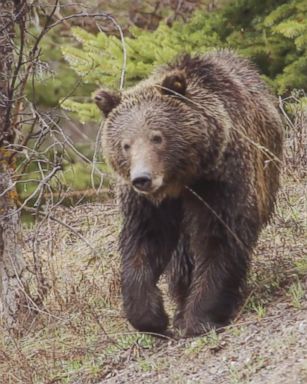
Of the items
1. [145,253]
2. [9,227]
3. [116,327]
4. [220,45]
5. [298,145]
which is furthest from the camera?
[220,45]

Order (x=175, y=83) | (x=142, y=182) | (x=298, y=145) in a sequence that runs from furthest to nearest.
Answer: (x=298, y=145) → (x=175, y=83) → (x=142, y=182)

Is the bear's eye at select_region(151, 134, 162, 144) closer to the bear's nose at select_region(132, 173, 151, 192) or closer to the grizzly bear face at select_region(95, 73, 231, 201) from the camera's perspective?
the grizzly bear face at select_region(95, 73, 231, 201)

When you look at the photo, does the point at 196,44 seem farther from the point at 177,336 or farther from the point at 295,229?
the point at 177,336

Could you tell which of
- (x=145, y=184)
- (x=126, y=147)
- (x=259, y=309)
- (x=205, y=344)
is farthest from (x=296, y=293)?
(x=126, y=147)

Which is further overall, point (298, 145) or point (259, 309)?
point (298, 145)

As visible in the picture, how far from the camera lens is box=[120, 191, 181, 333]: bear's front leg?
7.04 meters

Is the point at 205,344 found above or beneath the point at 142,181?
beneath

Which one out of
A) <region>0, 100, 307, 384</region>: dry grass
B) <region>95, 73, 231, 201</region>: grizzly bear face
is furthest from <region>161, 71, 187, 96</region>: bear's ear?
<region>0, 100, 307, 384</region>: dry grass

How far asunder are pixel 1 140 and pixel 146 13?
8495 mm

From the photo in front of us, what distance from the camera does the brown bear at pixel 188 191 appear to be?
6930mm

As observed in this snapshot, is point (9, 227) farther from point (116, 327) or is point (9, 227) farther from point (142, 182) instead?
point (142, 182)

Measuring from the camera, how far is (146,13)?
16219mm

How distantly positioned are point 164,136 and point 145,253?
2.50 ft

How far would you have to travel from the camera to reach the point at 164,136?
690 cm
